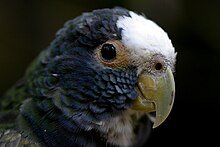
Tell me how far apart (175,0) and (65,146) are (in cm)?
150

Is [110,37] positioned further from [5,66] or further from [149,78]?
[5,66]

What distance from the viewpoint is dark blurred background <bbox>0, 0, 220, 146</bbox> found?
288cm

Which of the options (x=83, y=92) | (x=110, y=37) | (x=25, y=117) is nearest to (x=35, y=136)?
(x=25, y=117)

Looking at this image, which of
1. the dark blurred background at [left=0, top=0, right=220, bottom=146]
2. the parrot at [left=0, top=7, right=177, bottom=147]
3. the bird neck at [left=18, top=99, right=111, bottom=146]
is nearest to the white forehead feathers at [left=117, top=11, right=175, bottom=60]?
the parrot at [left=0, top=7, right=177, bottom=147]

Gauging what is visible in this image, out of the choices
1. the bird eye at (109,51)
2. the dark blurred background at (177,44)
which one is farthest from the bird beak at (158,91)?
the dark blurred background at (177,44)

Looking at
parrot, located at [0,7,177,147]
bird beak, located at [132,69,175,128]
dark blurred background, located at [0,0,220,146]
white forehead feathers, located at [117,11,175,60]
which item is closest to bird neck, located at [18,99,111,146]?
parrot, located at [0,7,177,147]

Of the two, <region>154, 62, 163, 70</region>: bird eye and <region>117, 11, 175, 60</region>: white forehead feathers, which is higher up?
<region>117, 11, 175, 60</region>: white forehead feathers

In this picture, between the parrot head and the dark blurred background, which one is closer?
the parrot head

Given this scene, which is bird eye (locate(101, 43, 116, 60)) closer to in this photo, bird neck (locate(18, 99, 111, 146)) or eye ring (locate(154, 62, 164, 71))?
eye ring (locate(154, 62, 164, 71))

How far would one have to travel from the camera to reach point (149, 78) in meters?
1.61

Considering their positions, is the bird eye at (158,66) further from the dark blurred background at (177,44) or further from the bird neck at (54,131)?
the dark blurred background at (177,44)

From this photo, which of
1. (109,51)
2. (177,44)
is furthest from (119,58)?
(177,44)

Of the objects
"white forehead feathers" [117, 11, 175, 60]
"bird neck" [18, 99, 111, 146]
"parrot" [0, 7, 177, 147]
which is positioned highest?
"white forehead feathers" [117, 11, 175, 60]

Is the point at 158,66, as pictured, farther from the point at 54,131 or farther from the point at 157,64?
the point at 54,131
